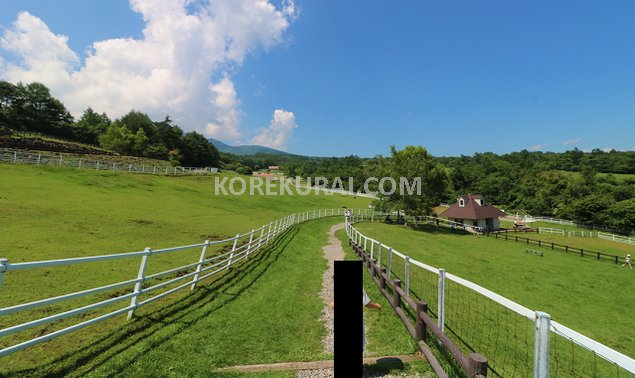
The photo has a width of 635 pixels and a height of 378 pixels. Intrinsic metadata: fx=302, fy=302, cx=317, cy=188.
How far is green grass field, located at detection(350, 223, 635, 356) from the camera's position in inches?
Result: 398

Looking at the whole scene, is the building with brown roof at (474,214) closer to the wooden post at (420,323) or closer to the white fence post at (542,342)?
the wooden post at (420,323)

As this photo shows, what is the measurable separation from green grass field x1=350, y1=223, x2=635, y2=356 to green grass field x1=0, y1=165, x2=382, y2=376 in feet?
26.2

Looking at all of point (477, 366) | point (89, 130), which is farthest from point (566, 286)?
point (89, 130)

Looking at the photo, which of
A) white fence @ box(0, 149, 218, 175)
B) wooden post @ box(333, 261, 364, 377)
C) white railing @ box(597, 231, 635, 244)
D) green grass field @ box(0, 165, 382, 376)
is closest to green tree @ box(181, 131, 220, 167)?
white fence @ box(0, 149, 218, 175)

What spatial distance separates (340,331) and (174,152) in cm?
8888

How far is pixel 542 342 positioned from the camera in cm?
302

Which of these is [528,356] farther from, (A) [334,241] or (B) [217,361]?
(A) [334,241]

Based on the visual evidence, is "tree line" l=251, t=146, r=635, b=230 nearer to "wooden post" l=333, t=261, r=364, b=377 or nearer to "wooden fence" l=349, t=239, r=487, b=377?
"wooden fence" l=349, t=239, r=487, b=377

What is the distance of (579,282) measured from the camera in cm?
1641

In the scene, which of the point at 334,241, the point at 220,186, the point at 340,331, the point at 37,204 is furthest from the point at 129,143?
the point at 340,331

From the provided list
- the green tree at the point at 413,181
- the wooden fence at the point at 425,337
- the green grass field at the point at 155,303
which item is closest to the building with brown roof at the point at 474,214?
the green tree at the point at 413,181

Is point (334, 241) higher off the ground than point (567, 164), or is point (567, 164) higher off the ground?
point (567, 164)

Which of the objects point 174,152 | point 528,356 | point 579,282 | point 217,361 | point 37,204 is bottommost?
point 579,282

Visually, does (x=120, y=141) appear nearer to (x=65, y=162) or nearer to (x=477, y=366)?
(x=65, y=162)
